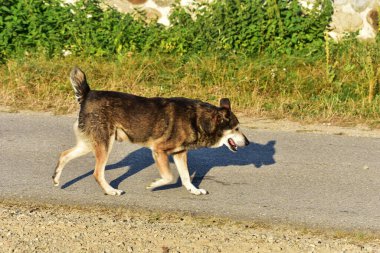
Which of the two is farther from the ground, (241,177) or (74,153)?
(74,153)

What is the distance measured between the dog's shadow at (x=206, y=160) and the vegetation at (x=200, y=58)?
154 cm

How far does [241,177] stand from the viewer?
8.32 m

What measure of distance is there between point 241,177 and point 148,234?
2.12m

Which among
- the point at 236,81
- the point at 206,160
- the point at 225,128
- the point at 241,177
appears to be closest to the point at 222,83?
the point at 236,81

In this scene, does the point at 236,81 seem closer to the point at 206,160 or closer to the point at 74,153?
the point at 206,160

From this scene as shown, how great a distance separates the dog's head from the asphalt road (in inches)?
16.0

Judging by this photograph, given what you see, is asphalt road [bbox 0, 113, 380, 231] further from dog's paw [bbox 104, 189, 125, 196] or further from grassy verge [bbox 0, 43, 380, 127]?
grassy verge [bbox 0, 43, 380, 127]

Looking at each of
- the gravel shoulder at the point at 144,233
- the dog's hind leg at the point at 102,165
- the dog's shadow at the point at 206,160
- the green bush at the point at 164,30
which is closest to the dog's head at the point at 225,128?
the dog's shadow at the point at 206,160

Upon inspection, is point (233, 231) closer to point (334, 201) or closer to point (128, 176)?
point (334, 201)

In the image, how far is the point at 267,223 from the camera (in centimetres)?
695

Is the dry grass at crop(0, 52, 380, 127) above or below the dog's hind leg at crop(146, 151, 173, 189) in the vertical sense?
above

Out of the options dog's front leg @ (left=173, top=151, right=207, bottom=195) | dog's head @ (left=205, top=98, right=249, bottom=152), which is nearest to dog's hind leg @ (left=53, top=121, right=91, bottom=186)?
dog's front leg @ (left=173, top=151, right=207, bottom=195)

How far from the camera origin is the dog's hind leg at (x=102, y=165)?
7620mm

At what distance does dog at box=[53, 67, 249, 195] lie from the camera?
7641 millimetres
